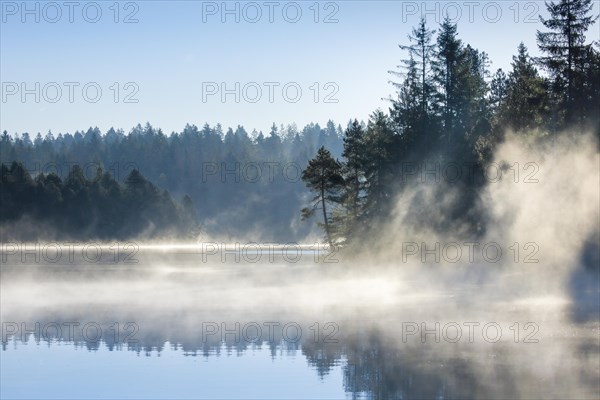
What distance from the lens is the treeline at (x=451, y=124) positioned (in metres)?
68.9

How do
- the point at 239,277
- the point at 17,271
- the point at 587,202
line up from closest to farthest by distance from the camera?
the point at 587,202 → the point at 239,277 → the point at 17,271

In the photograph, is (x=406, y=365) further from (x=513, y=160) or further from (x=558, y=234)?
(x=513, y=160)

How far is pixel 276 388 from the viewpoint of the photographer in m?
26.8

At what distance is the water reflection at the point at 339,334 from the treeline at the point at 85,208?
82.6 meters

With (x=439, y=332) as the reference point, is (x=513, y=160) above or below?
above

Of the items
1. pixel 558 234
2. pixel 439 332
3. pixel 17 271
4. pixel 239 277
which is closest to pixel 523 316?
pixel 439 332

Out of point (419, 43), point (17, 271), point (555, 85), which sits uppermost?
point (419, 43)

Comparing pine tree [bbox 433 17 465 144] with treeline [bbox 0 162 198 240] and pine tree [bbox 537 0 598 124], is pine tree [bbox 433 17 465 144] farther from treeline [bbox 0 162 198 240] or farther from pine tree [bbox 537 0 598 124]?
treeline [bbox 0 162 198 240]

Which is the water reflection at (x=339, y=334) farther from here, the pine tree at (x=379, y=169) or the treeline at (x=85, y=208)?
the treeline at (x=85, y=208)

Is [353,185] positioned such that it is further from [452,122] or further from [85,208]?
[85,208]

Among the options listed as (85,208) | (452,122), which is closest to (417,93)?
(452,122)

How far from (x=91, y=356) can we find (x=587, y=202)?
121 ft

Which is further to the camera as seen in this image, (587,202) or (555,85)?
(555,85)

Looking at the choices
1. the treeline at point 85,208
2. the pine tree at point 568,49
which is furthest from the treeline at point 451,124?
the treeline at point 85,208
